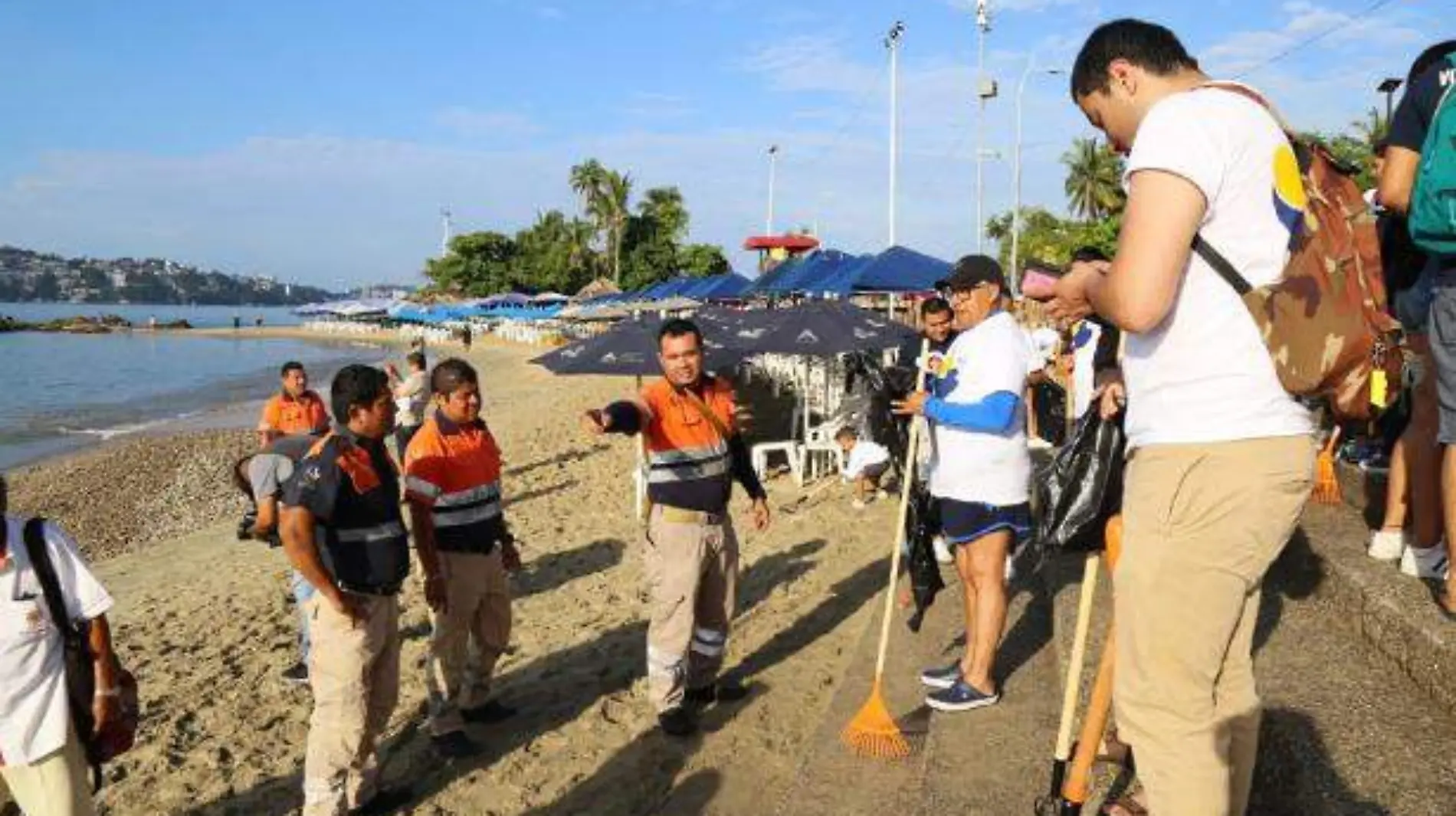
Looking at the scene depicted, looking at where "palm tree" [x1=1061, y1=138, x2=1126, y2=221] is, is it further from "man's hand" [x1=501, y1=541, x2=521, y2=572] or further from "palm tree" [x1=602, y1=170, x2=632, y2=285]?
"man's hand" [x1=501, y1=541, x2=521, y2=572]

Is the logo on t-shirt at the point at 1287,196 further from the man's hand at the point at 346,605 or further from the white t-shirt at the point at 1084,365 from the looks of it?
the white t-shirt at the point at 1084,365

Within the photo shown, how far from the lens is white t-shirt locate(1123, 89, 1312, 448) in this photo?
1888 millimetres

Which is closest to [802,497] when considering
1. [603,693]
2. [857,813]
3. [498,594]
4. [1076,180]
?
[603,693]

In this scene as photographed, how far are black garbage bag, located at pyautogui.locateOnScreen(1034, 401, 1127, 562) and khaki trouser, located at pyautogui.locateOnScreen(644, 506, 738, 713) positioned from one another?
2.31 meters

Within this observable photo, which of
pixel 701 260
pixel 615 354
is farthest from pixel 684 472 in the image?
pixel 701 260

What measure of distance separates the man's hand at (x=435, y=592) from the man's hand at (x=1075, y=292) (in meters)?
3.38

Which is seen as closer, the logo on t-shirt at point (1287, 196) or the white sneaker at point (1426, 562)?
the logo on t-shirt at point (1287, 196)

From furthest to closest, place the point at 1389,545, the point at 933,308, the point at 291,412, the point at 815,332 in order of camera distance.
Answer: the point at 815,332 → the point at 291,412 → the point at 933,308 → the point at 1389,545

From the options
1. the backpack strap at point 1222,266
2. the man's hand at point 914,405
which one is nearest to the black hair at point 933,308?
the man's hand at point 914,405

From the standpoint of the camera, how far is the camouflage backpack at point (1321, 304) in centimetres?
189

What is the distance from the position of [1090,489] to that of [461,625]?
135 inches

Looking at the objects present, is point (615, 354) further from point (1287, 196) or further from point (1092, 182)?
point (1092, 182)

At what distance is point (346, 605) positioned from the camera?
153 inches

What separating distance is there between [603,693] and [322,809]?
76.3 inches
